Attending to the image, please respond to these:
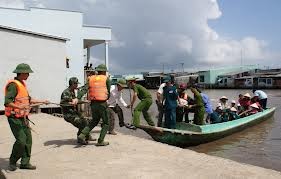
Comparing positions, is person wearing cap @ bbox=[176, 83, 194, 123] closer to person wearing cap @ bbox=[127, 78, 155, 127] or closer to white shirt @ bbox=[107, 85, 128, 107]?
person wearing cap @ bbox=[127, 78, 155, 127]

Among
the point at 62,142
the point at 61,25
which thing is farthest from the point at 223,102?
the point at 61,25

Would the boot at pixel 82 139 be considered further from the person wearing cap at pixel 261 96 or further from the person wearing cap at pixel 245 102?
the person wearing cap at pixel 261 96

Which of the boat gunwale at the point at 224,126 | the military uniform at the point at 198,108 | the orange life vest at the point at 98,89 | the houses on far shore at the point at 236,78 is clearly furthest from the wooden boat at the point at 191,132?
the houses on far shore at the point at 236,78

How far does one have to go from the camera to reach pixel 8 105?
6371mm

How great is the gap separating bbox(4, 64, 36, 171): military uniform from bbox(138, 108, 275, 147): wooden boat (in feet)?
14.9

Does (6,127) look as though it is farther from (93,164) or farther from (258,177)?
(258,177)

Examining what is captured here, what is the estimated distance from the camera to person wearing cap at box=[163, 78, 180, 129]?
11539 millimetres

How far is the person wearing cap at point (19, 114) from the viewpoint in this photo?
Result: 642 cm

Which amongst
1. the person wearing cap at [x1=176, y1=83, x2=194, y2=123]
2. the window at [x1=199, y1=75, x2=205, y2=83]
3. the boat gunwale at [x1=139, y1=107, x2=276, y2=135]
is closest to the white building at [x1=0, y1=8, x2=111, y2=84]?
the boat gunwale at [x1=139, y1=107, x2=276, y2=135]

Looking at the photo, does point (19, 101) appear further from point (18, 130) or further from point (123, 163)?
point (123, 163)

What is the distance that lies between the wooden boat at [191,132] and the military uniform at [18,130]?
4541 millimetres

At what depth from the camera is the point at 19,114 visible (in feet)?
21.2

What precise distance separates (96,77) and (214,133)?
5575 millimetres

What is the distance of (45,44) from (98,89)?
12515 millimetres
